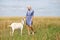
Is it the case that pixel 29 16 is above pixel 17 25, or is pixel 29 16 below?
above

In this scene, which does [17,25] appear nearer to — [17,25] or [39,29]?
[17,25]

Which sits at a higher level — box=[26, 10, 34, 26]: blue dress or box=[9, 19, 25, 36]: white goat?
box=[26, 10, 34, 26]: blue dress

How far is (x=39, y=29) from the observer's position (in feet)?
6.45

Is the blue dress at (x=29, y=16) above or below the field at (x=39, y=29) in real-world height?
above

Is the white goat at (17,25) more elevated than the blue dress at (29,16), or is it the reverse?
the blue dress at (29,16)

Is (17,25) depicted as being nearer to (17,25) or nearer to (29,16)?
(17,25)

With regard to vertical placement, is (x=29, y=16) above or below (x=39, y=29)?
above

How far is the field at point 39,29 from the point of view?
6.34ft

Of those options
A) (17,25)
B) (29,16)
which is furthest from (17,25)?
(29,16)

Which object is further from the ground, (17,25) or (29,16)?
(29,16)

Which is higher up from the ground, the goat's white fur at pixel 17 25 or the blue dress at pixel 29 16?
the blue dress at pixel 29 16

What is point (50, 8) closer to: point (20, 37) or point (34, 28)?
point (34, 28)

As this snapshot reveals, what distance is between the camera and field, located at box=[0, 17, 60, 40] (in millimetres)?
1931

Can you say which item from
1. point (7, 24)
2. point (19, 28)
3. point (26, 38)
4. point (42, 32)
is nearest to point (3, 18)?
point (7, 24)
